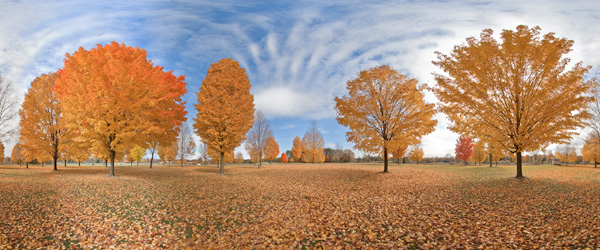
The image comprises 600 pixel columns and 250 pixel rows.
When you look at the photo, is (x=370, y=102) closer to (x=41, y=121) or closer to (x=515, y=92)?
(x=515, y=92)

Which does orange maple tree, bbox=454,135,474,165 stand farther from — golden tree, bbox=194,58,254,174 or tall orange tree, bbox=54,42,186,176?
tall orange tree, bbox=54,42,186,176

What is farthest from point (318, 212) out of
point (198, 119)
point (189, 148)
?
point (189, 148)

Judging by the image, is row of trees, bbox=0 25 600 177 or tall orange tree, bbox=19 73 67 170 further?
tall orange tree, bbox=19 73 67 170

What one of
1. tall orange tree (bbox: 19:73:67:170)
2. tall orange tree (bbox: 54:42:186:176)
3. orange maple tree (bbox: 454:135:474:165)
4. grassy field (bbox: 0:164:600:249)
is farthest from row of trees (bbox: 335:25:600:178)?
tall orange tree (bbox: 19:73:67:170)

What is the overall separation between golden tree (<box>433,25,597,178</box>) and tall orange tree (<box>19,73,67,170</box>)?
33.1 m

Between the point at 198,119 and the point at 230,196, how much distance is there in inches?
508

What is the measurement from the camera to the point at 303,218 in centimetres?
916

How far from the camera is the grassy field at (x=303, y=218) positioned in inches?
283

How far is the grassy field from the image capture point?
7.20 meters

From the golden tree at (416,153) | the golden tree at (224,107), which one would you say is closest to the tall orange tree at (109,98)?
the golden tree at (224,107)

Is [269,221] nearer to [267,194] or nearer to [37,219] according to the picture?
[267,194]

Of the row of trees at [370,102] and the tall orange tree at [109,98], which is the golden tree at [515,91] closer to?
the row of trees at [370,102]

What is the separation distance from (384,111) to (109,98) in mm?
20028

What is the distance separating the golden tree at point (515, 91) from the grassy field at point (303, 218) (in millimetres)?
3847
